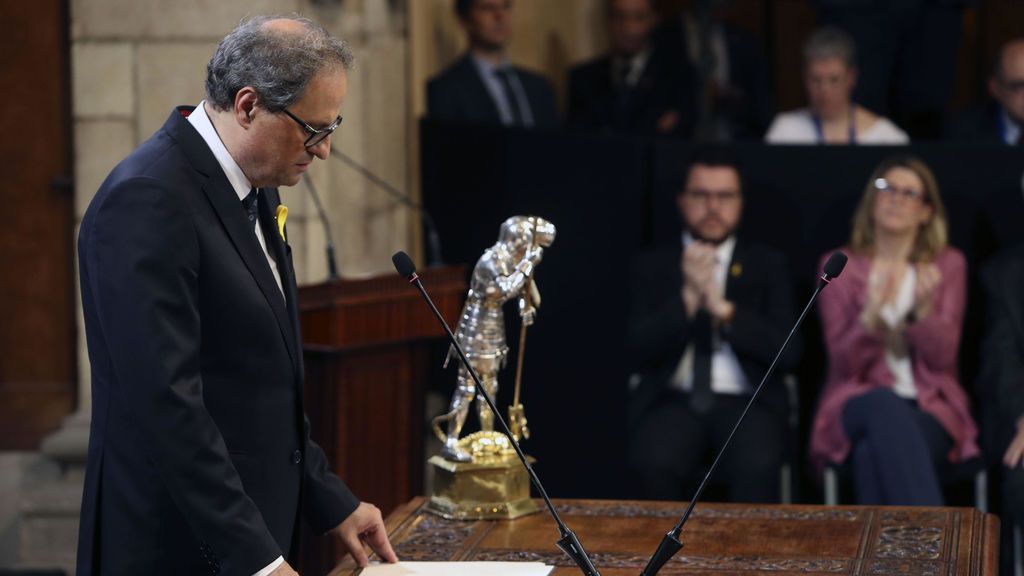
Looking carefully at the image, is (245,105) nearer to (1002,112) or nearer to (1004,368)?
(1004,368)

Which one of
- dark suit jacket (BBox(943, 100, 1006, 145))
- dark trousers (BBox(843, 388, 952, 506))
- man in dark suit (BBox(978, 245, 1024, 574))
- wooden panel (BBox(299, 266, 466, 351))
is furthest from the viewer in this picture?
dark suit jacket (BBox(943, 100, 1006, 145))

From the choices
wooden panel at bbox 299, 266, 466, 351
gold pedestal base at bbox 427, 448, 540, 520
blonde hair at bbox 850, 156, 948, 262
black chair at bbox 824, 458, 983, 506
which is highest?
blonde hair at bbox 850, 156, 948, 262

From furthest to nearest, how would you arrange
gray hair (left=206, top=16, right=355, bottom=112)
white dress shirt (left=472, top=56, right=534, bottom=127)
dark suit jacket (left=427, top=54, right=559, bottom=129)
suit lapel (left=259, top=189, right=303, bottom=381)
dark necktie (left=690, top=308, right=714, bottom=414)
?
white dress shirt (left=472, top=56, right=534, bottom=127) < dark suit jacket (left=427, top=54, right=559, bottom=129) < dark necktie (left=690, top=308, right=714, bottom=414) < suit lapel (left=259, top=189, right=303, bottom=381) < gray hair (left=206, top=16, right=355, bottom=112)

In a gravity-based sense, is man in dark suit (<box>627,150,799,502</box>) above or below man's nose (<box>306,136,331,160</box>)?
below

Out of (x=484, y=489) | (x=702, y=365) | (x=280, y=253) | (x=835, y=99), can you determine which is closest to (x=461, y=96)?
(x=835, y=99)

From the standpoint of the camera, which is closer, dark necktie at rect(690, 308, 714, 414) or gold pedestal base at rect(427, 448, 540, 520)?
gold pedestal base at rect(427, 448, 540, 520)

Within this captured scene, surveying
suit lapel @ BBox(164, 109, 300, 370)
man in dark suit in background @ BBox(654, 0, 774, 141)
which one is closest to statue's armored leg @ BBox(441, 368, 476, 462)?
suit lapel @ BBox(164, 109, 300, 370)

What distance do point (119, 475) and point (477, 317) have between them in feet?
3.12

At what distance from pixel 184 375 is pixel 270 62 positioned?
50 cm

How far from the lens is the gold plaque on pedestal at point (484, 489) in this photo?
11.1 feet

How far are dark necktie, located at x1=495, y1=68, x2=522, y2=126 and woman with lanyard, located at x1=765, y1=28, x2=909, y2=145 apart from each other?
3.75 feet

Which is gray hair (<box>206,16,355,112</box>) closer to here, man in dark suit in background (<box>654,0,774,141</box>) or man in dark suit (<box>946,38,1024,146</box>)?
man in dark suit (<box>946,38,1024,146</box>)

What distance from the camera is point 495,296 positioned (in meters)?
3.40

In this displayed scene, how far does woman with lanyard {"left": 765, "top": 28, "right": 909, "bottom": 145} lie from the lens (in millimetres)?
6457
